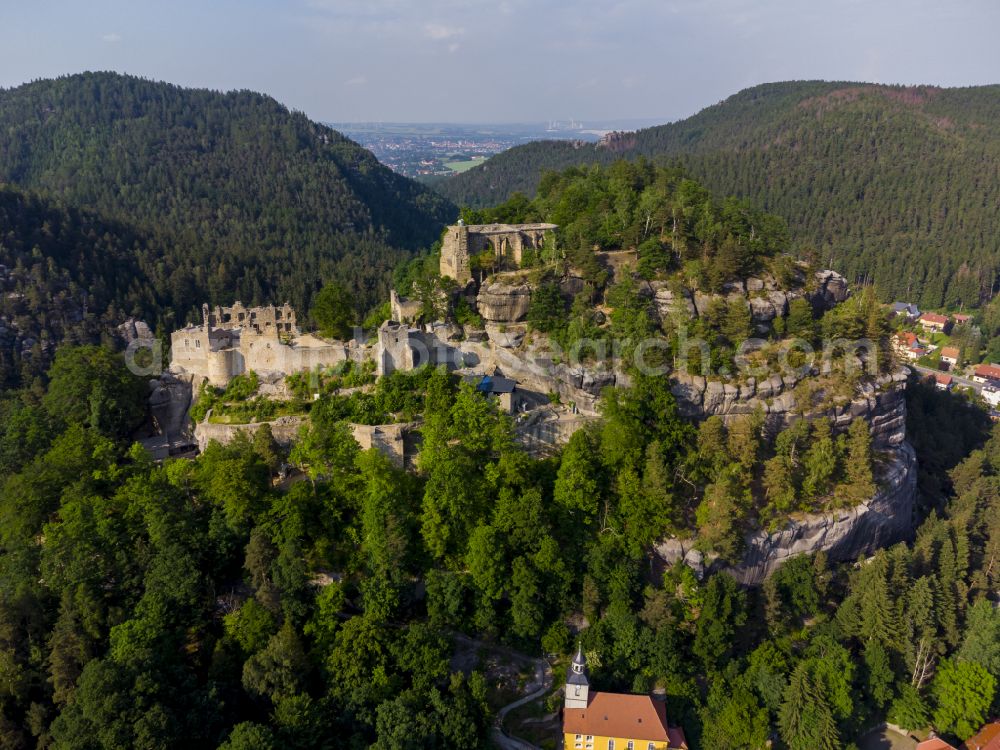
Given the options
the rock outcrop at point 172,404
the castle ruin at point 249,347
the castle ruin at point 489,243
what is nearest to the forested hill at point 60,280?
the rock outcrop at point 172,404

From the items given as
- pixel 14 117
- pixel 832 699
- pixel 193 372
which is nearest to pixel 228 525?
pixel 193 372

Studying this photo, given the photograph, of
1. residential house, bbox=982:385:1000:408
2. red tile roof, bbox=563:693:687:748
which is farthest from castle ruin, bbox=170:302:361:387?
residential house, bbox=982:385:1000:408

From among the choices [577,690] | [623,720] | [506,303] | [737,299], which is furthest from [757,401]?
[577,690]

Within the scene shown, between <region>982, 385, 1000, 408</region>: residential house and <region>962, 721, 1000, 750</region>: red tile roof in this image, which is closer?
<region>962, 721, 1000, 750</region>: red tile roof

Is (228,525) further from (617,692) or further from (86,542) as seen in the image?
(617,692)

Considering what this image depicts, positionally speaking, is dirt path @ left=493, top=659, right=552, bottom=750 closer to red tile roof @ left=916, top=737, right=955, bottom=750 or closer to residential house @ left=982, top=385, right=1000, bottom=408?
red tile roof @ left=916, top=737, right=955, bottom=750
